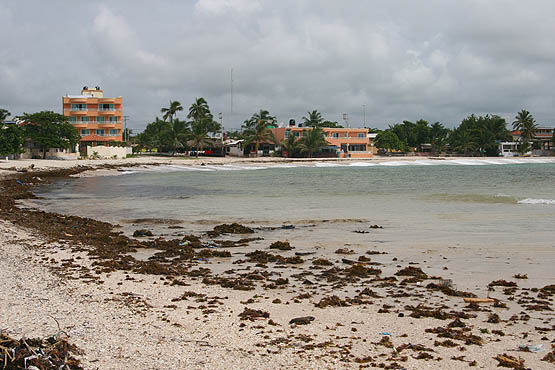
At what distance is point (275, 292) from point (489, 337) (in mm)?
3495

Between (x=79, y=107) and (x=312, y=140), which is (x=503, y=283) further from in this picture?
(x=312, y=140)

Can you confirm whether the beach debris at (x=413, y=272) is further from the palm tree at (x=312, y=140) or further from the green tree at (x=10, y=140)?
the palm tree at (x=312, y=140)

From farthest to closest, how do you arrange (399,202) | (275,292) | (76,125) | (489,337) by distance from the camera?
(76,125)
(399,202)
(275,292)
(489,337)

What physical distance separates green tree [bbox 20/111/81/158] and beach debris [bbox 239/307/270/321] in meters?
68.3

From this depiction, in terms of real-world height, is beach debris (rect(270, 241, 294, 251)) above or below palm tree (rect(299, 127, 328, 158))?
below

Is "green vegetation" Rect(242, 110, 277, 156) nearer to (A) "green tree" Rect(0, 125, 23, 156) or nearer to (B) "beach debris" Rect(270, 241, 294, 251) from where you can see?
(A) "green tree" Rect(0, 125, 23, 156)

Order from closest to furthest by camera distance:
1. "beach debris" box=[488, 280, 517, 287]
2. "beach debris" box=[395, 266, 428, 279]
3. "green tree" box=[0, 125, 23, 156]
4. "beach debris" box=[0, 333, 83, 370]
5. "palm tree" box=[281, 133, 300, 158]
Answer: "beach debris" box=[0, 333, 83, 370] → "beach debris" box=[488, 280, 517, 287] → "beach debris" box=[395, 266, 428, 279] → "green tree" box=[0, 125, 23, 156] → "palm tree" box=[281, 133, 300, 158]

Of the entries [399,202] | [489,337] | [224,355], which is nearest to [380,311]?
[489,337]

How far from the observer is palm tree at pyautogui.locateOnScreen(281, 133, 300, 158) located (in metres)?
96.9

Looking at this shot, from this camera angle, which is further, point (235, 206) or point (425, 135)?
point (425, 135)

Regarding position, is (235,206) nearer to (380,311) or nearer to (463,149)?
(380,311)

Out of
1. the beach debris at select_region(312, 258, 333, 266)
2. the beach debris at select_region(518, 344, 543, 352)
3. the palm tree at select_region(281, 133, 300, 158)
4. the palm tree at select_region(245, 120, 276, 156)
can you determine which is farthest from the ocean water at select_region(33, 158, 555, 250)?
the palm tree at select_region(281, 133, 300, 158)

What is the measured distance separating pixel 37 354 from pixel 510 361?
4.75m

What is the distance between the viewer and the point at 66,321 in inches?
259
